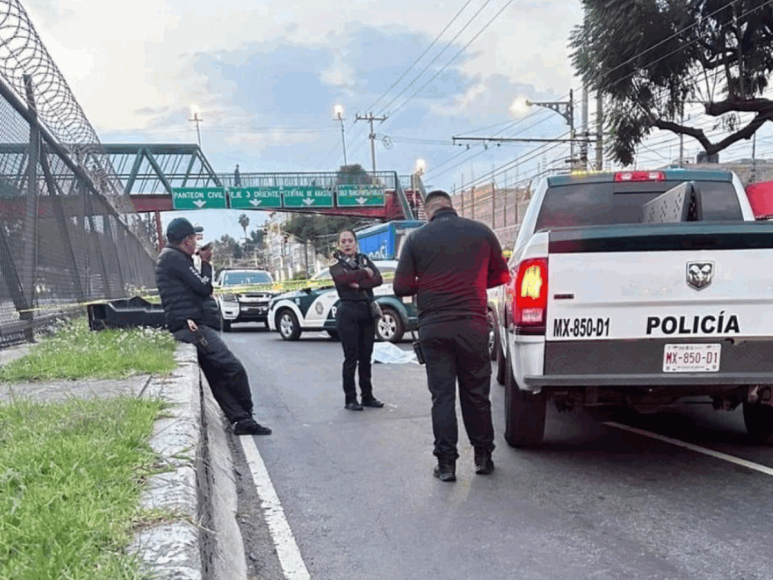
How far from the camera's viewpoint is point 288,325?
1418 cm

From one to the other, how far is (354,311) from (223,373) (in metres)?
1.51

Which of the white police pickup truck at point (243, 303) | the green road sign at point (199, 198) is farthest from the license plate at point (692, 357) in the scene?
the green road sign at point (199, 198)

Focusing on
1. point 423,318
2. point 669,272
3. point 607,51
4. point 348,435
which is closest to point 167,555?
point 423,318

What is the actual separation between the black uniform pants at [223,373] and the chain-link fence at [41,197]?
2.40m

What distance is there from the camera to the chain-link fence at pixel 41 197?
6.82 meters

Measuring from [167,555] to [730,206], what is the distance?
5232mm

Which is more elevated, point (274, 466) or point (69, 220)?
point (69, 220)

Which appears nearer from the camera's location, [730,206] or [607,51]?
[730,206]

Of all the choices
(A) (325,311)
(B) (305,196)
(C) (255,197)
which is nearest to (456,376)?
(A) (325,311)

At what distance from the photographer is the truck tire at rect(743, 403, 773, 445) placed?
4.92 m

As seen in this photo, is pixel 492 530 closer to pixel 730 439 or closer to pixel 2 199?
pixel 730 439

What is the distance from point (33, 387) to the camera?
528 cm

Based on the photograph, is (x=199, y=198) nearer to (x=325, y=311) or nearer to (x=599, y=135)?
(x=599, y=135)

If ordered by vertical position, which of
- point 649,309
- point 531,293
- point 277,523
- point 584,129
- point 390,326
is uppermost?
point 584,129
